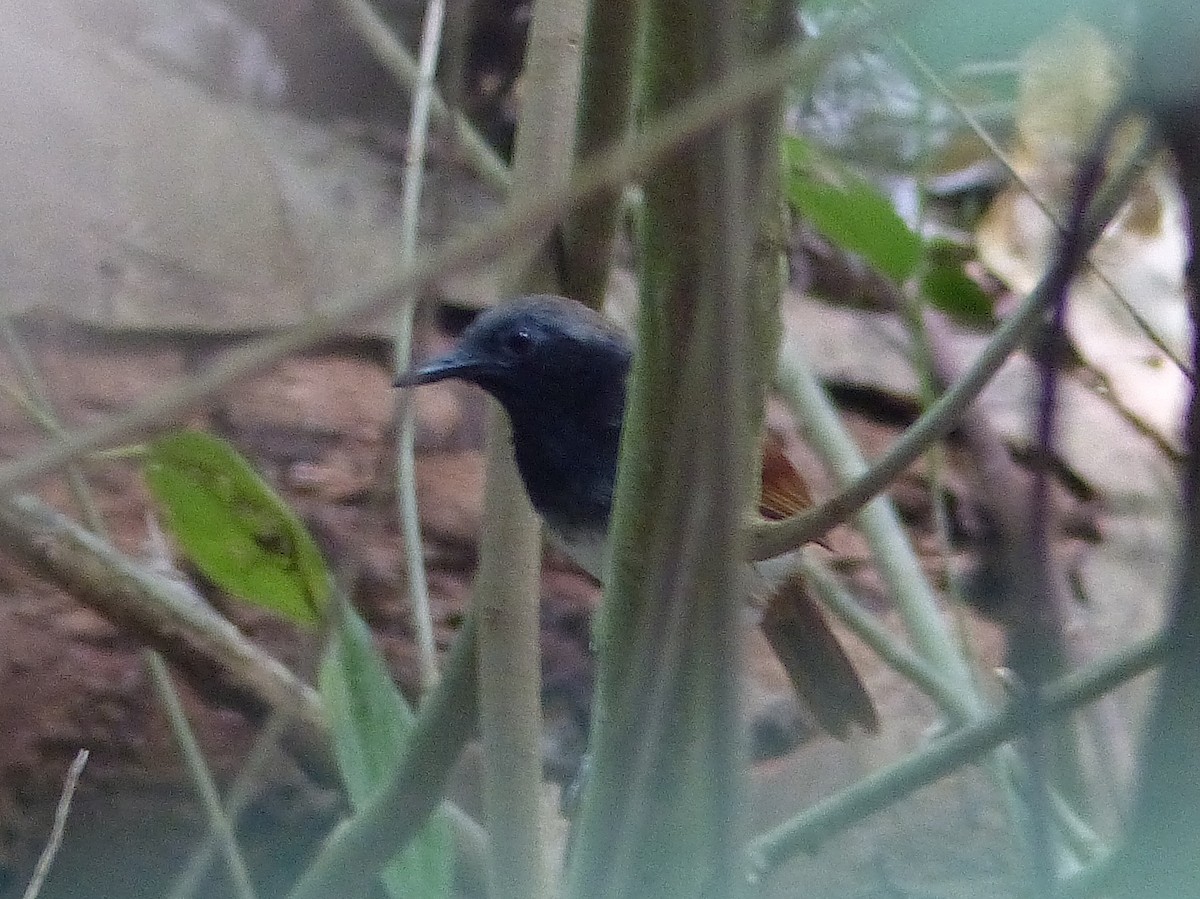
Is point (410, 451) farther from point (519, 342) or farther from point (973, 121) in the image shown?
point (973, 121)

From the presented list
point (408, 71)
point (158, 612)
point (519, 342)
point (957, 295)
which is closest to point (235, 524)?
point (158, 612)

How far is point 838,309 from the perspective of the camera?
282 centimetres

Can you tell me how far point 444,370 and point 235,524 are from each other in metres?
0.31

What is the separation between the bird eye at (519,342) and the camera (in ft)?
4.45

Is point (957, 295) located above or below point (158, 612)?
above

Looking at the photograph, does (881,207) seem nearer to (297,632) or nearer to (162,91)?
(297,632)

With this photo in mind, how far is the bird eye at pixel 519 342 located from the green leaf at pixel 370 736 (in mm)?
382

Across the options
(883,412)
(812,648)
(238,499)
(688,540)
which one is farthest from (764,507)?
(883,412)

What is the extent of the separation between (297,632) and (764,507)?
80 centimetres

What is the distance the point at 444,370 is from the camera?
4.36 feet

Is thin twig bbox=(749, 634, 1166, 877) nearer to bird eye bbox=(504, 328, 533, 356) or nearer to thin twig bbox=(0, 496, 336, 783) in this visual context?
thin twig bbox=(0, 496, 336, 783)

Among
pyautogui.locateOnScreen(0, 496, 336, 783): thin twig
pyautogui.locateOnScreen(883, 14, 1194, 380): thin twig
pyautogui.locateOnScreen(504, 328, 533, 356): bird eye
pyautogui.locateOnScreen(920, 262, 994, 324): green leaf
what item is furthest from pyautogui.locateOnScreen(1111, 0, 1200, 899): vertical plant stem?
pyautogui.locateOnScreen(920, 262, 994, 324): green leaf

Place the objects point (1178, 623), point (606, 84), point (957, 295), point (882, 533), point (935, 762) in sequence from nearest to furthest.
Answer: point (1178, 623) < point (935, 762) < point (606, 84) < point (882, 533) < point (957, 295)

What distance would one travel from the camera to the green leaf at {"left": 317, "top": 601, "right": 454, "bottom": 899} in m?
1.08
